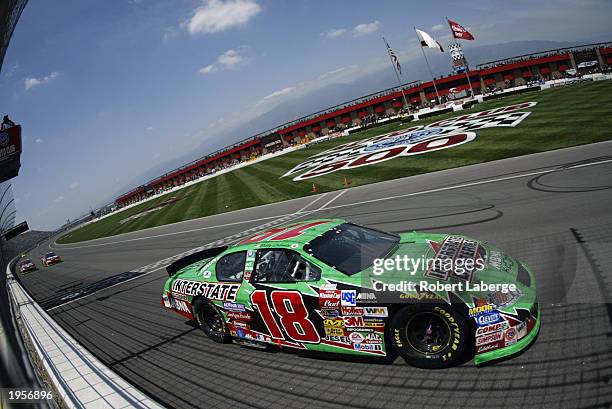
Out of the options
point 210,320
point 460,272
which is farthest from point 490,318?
point 210,320

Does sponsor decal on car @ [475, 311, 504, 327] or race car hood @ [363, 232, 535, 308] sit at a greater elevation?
race car hood @ [363, 232, 535, 308]

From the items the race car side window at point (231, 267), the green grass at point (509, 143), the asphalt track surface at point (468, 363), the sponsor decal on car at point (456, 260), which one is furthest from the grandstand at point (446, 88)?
the sponsor decal on car at point (456, 260)

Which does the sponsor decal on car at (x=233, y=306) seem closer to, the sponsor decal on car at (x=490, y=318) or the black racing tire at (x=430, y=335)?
the black racing tire at (x=430, y=335)

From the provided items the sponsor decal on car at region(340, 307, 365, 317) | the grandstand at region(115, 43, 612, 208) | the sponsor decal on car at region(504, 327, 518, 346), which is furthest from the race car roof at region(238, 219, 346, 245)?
the grandstand at region(115, 43, 612, 208)

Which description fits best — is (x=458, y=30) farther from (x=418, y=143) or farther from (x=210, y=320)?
A: (x=210, y=320)

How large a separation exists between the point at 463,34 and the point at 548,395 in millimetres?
41562

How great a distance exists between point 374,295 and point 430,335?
790 millimetres

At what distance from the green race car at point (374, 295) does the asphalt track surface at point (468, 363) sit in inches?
11.5

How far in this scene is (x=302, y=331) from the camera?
528 centimetres

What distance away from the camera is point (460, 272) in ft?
14.9

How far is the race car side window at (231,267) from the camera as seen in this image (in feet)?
20.6

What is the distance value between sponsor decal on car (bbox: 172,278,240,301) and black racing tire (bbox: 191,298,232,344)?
0.51ft

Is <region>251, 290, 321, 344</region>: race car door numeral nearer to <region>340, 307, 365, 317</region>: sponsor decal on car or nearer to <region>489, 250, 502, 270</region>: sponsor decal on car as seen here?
<region>340, 307, 365, 317</region>: sponsor decal on car

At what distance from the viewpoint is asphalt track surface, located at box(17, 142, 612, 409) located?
3.96 metres
